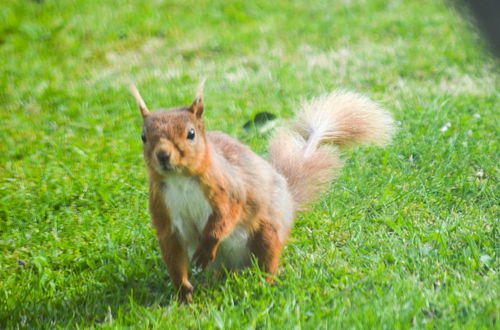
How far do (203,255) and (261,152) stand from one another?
4.91 feet

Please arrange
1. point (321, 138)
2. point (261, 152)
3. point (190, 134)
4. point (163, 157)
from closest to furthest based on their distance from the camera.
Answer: point (163, 157), point (190, 134), point (321, 138), point (261, 152)

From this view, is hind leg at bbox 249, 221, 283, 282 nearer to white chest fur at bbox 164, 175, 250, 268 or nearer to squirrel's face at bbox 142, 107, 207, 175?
white chest fur at bbox 164, 175, 250, 268

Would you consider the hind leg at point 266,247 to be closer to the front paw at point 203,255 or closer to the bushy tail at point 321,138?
the front paw at point 203,255

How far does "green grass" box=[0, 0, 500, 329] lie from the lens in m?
2.64

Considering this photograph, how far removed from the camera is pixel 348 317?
233 cm

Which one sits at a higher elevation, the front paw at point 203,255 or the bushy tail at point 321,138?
the bushy tail at point 321,138

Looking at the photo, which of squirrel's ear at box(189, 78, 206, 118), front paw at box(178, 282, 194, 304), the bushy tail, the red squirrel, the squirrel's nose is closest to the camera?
the squirrel's nose

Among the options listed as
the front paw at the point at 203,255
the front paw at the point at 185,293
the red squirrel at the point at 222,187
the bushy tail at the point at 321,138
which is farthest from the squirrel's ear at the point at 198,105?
the bushy tail at the point at 321,138

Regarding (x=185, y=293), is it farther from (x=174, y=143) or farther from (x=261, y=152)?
(x=261, y=152)

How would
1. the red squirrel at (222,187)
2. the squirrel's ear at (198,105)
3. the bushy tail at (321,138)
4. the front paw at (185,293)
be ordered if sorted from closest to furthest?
the red squirrel at (222,187) → the squirrel's ear at (198,105) → the front paw at (185,293) → the bushy tail at (321,138)

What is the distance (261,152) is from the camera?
4129 millimetres

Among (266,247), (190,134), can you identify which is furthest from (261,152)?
(190,134)

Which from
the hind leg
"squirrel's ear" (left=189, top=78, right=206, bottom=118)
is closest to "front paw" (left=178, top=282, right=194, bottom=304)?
the hind leg

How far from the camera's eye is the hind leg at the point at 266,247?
287 cm
